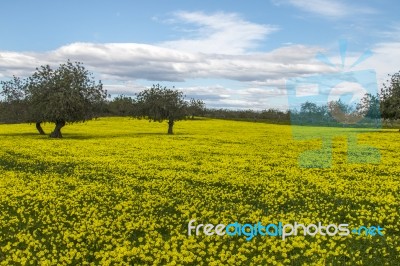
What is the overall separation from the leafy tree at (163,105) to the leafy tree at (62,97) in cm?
902

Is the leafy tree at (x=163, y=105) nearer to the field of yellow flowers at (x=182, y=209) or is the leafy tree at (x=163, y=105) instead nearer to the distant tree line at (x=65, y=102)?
the distant tree line at (x=65, y=102)

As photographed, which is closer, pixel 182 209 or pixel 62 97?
pixel 182 209

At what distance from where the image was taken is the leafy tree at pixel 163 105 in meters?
67.2

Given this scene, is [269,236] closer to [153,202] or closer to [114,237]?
[114,237]

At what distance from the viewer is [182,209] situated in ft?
57.1

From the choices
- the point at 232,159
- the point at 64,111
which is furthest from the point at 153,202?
the point at 64,111

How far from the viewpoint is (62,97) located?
2207 inches

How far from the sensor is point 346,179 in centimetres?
2578

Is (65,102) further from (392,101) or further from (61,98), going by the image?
(392,101)

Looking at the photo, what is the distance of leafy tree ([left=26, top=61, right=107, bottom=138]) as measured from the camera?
56.1 meters

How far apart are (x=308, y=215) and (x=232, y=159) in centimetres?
1911

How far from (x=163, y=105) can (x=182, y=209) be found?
5036 cm

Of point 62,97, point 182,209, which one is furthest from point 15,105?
point 182,209

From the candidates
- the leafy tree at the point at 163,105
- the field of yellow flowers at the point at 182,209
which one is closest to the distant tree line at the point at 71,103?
the leafy tree at the point at 163,105
